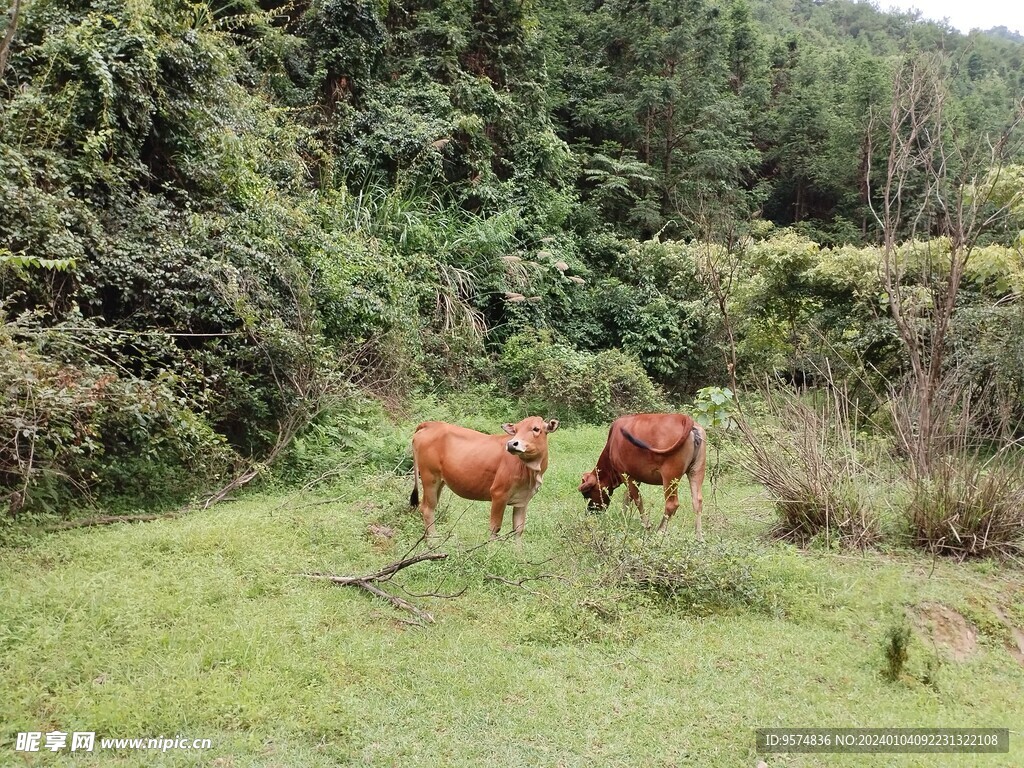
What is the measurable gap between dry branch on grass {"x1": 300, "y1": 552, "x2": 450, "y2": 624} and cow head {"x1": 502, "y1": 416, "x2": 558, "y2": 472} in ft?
3.72

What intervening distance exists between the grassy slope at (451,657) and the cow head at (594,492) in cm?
113

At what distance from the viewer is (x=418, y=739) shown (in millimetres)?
3658

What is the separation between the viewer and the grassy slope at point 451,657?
144 inches

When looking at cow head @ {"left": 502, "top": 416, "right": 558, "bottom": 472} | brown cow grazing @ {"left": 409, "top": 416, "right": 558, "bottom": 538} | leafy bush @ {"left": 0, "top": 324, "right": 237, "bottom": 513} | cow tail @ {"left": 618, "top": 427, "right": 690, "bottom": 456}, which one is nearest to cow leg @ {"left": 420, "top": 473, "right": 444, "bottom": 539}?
brown cow grazing @ {"left": 409, "top": 416, "right": 558, "bottom": 538}

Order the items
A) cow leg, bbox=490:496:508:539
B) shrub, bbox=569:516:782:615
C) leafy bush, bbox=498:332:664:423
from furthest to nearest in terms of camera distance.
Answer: leafy bush, bbox=498:332:664:423
cow leg, bbox=490:496:508:539
shrub, bbox=569:516:782:615

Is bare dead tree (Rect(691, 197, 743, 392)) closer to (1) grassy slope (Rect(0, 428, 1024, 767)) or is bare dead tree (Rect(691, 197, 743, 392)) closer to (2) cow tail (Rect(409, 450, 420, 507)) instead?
(1) grassy slope (Rect(0, 428, 1024, 767))

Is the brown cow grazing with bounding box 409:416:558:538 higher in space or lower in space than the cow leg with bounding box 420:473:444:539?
higher

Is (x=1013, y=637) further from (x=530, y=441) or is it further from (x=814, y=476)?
(x=530, y=441)

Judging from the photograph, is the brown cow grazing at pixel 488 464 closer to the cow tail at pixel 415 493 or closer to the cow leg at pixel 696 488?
the cow tail at pixel 415 493

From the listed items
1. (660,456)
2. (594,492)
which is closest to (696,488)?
(660,456)

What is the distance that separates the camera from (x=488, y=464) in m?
6.40

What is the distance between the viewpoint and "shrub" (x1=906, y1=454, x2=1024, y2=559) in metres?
6.30

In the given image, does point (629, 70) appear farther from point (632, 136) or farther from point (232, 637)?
point (232, 637)

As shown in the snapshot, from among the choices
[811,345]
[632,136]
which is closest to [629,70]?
[632,136]
